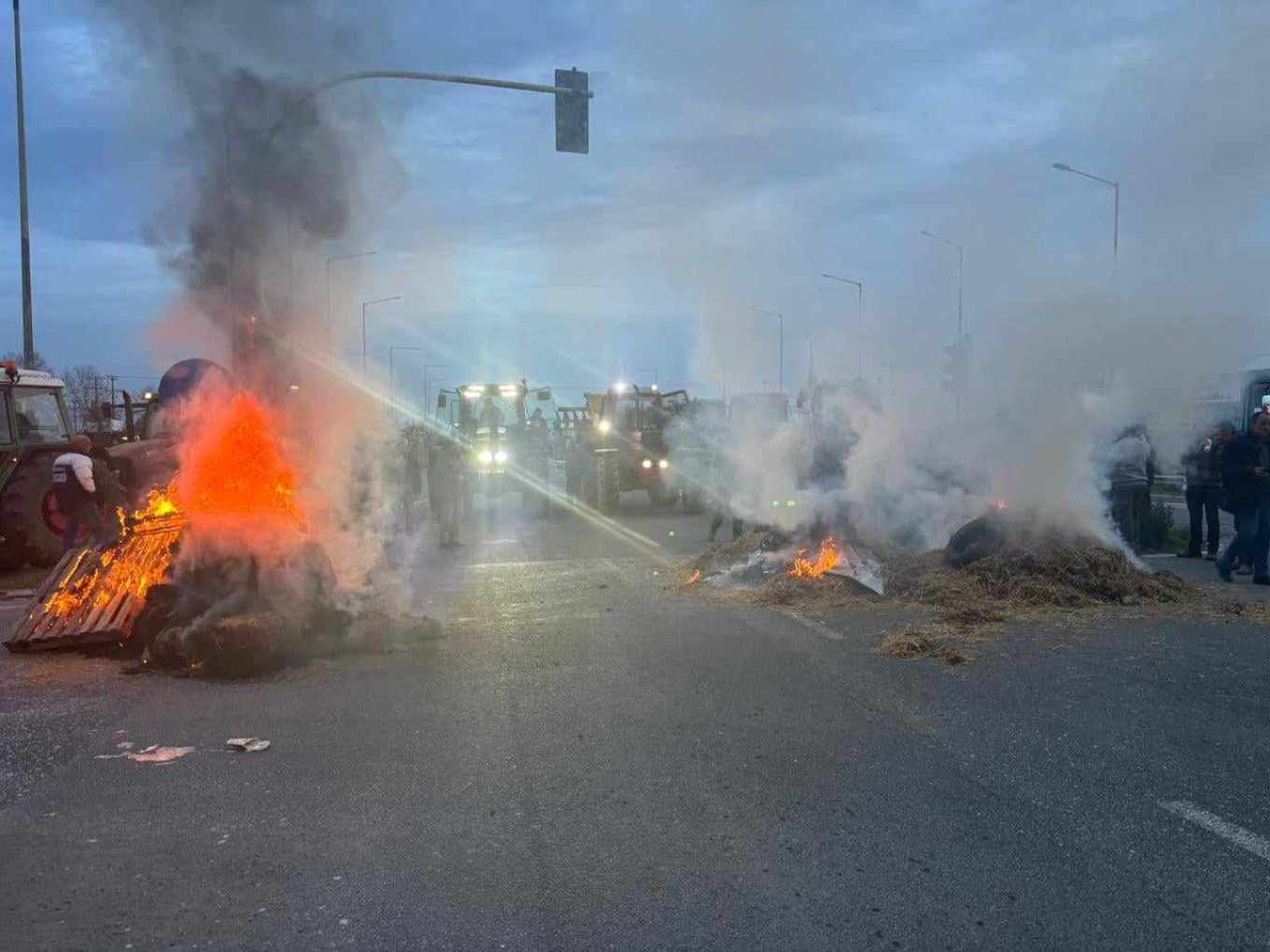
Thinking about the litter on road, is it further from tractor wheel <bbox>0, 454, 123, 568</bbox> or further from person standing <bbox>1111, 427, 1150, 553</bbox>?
person standing <bbox>1111, 427, 1150, 553</bbox>

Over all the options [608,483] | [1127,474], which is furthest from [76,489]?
[608,483]

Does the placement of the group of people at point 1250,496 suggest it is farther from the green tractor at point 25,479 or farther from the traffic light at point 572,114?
the green tractor at point 25,479

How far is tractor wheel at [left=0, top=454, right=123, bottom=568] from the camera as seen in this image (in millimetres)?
12758

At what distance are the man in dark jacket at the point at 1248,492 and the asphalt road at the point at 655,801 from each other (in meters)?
3.29

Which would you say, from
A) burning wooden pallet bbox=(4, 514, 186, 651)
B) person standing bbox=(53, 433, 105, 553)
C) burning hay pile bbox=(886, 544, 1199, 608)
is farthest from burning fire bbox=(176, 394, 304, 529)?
burning hay pile bbox=(886, 544, 1199, 608)

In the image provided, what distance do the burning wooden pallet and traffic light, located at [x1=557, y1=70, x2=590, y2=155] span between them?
22.7ft

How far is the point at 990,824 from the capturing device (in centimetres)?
455

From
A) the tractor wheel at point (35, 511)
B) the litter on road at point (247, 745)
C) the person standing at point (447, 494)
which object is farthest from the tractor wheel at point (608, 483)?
the litter on road at point (247, 745)

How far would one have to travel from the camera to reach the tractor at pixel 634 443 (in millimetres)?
21812

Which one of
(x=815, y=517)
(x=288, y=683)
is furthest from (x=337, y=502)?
(x=815, y=517)

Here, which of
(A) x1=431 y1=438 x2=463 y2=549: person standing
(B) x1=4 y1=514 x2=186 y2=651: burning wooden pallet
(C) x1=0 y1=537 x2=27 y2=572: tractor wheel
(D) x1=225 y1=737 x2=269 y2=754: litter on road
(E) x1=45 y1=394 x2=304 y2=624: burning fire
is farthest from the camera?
(A) x1=431 y1=438 x2=463 y2=549: person standing

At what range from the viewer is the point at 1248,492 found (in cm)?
1118

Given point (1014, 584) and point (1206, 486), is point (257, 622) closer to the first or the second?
point (1014, 584)

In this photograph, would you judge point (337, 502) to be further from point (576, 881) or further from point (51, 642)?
point (576, 881)
